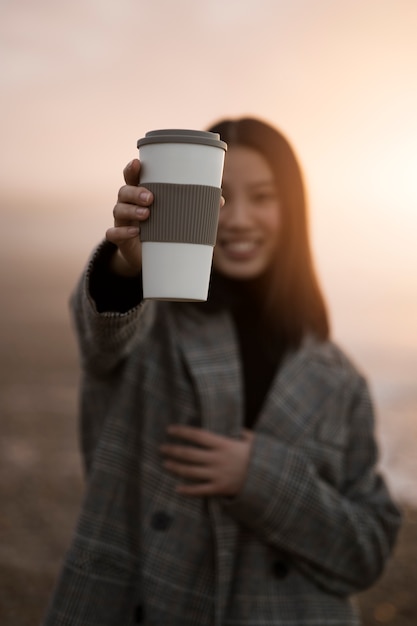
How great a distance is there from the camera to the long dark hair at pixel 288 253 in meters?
2.60

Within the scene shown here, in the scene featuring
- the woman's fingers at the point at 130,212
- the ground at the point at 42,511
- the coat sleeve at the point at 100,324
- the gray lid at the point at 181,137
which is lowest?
the ground at the point at 42,511

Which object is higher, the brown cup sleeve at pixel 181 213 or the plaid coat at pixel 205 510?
the brown cup sleeve at pixel 181 213

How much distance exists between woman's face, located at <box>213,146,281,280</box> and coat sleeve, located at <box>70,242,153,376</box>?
0.37 metres

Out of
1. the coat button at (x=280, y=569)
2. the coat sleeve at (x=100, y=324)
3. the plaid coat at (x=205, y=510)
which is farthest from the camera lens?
the coat button at (x=280, y=569)

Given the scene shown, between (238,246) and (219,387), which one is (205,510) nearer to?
(219,387)

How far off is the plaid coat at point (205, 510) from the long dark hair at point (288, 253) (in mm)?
207

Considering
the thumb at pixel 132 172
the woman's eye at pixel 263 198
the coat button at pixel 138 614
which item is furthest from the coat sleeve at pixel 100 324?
the coat button at pixel 138 614

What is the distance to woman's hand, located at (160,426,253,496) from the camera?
7.63 feet

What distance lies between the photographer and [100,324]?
1922 millimetres

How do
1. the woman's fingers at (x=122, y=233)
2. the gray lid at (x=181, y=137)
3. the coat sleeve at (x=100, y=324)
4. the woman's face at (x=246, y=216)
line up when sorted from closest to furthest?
1. the gray lid at (x=181, y=137)
2. the woman's fingers at (x=122, y=233)
3. the coat sleeve at (x=100, y=324)
4. the woman's face at (x=246, y=216)

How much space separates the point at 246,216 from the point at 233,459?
745 millimetres

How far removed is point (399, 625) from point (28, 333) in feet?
31.3

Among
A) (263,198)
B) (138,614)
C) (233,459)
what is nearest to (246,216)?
(263,198)

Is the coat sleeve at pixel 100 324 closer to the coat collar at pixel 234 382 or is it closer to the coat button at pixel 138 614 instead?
the coat collar at pixel 234 382
